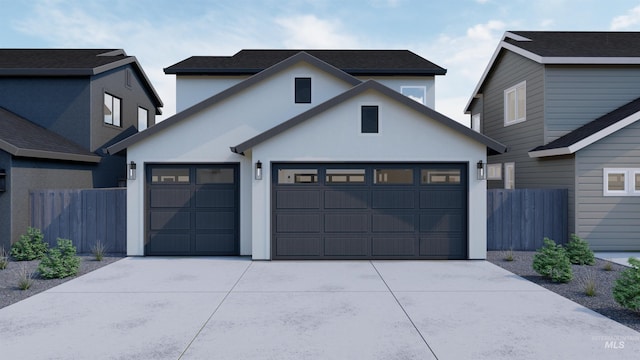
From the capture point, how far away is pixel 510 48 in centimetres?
1452

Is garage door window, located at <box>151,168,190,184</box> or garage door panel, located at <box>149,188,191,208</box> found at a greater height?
garage door window, located at <box>151,168,190,184</box>

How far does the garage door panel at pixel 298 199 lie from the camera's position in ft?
33.8

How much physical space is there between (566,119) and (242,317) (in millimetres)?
12380

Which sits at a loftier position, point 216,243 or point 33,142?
point 33,142

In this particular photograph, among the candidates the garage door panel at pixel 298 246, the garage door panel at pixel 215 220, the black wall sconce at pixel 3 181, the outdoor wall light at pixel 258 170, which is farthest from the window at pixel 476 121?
the black wall sconce at pixel 3 181

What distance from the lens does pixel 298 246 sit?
10.3 metres

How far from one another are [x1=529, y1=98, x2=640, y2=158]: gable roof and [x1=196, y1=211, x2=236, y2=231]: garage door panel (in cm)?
980

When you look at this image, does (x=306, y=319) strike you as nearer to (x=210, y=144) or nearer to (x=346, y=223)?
(x=346, y=223)

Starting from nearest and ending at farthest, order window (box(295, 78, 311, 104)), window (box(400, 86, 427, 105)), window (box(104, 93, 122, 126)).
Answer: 1. window (box(295, 78, 311, 104))
2. window (box(104, 93, 122, 126))
3. window (box(400, 86, 427, 105))

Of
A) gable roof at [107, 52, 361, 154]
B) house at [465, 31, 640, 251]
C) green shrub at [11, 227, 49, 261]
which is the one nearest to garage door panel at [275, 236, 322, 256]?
gable roof at [107, 52, 361, 154]

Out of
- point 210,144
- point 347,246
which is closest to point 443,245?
point 347,246

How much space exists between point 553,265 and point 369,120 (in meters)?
5.35

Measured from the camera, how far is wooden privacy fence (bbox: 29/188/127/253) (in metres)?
11.1
